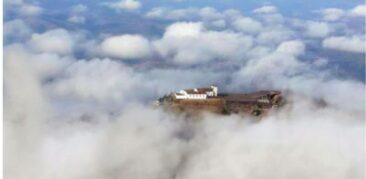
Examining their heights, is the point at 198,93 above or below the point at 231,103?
above

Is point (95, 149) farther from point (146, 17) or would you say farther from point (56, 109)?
point (146, 17)

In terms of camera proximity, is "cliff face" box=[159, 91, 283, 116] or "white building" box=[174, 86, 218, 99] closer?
"white building" box=[174, 86, 218, 99]

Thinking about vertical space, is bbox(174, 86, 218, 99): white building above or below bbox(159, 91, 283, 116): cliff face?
above

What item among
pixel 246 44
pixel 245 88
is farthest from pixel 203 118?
pixel 246 44

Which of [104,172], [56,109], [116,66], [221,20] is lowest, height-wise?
[104,172]
